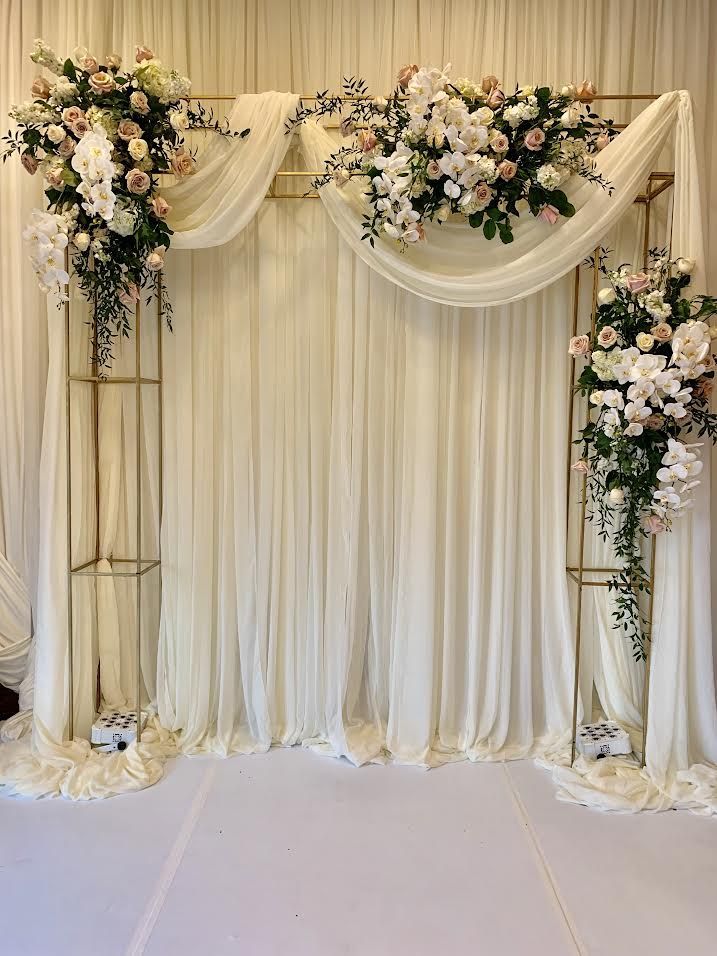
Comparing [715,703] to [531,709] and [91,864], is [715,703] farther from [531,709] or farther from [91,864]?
[91,864]

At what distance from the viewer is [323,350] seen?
8.14ft

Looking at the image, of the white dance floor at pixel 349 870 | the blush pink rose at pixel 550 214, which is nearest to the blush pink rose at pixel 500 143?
the blush pink rose at pixel 550 214

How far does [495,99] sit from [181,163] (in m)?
1.04

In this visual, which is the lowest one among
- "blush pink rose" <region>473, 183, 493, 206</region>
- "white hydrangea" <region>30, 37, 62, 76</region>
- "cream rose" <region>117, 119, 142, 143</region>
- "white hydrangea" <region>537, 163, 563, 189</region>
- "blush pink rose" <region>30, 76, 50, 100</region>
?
"blush pink rose" <region>473, 183, 493, 206</region>

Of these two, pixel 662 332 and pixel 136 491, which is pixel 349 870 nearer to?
pixel 136 491

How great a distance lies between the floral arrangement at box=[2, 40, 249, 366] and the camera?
6.85ft

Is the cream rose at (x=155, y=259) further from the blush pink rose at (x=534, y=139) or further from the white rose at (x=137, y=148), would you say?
the blush pink rose at (x=534, y=139)

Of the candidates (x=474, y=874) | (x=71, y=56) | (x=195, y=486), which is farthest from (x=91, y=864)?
(x=71, y=56)

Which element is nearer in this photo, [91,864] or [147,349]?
[91,864]

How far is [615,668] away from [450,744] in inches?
26.9

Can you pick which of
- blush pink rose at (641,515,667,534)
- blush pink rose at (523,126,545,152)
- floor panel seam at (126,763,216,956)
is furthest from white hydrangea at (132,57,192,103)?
floor panel seam at (126,763,216,956)

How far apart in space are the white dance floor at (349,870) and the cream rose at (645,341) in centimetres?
Result: 150

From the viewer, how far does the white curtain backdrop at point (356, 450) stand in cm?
245

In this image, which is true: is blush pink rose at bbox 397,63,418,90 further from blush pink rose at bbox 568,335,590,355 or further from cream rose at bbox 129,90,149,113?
blush pink rose at bbox 568,335,590,355
